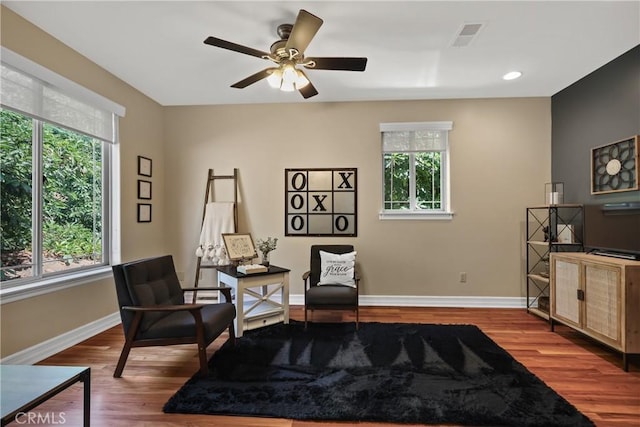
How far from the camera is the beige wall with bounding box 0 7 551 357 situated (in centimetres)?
391

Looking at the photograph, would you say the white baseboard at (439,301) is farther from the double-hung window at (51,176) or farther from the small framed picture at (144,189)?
the double-hung window at (51,176)

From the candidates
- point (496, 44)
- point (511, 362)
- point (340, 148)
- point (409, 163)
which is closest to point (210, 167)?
point (340, 148)

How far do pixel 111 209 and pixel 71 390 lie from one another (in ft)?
6.33

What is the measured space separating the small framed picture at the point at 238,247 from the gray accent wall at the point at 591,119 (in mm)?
3719

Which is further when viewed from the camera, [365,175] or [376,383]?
[365,175]

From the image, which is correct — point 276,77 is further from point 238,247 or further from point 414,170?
point 414,170

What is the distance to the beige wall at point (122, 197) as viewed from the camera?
2.36 meters

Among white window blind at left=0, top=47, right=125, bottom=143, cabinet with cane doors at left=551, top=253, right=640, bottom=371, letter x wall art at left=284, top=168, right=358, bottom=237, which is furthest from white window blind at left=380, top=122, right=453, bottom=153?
white window blind at left=0, top=47, right=125, bottom=143

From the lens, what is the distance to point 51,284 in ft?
8.54

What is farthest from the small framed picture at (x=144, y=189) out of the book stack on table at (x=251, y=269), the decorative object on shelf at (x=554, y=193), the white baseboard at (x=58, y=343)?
the decorative object on shelf at (x=554, y=193)

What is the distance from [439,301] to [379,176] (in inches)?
71.0

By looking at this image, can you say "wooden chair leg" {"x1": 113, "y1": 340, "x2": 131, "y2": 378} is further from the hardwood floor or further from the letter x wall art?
the letter x wall art

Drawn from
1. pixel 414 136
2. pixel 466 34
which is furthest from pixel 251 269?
pixel 466 34

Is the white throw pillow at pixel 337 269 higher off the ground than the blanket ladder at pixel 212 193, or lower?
lower
